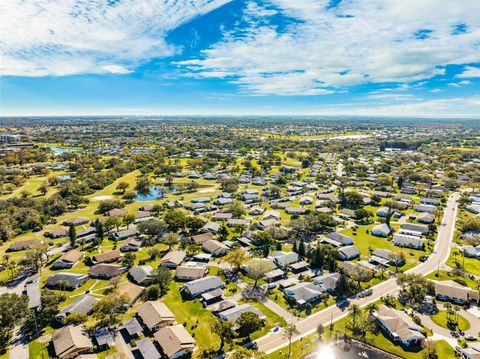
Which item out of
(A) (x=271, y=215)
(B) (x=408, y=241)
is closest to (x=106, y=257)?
(A) (x=271, y=215)

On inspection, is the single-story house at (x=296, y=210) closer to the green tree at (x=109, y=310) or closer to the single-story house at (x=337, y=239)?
the single-story house at (x=337, y=239)

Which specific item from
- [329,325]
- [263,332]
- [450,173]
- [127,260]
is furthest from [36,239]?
[450,173]

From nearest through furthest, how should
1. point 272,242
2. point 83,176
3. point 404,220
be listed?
1. point 272,242
2. point 404,220
3. point 83,176

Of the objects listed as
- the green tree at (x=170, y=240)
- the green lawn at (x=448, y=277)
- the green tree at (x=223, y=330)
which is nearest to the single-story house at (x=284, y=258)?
the green tree at (x=170, y=240)

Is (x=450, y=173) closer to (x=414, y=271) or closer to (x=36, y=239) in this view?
(x=414, y=271)

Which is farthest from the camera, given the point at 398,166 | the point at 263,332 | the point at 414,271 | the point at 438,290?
the point at 398,166

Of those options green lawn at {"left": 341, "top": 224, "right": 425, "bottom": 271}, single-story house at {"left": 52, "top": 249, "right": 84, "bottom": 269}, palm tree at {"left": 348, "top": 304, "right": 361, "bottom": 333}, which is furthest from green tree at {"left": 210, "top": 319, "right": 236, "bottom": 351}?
single-story house at {"left": 52, "top": 249, "right": 84, "bottom": 269}
